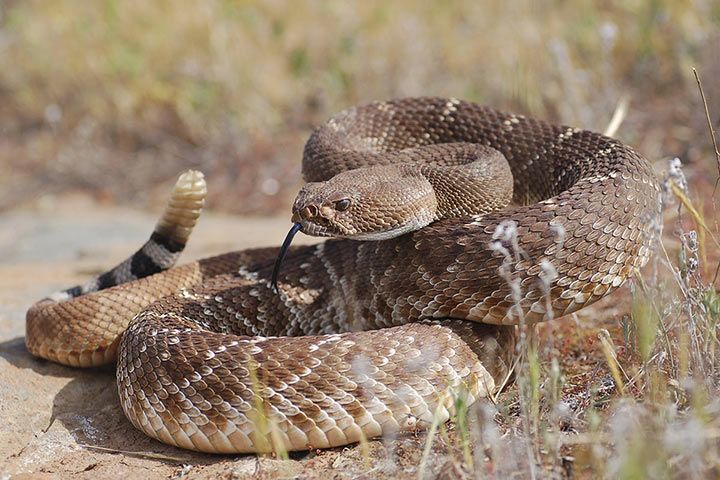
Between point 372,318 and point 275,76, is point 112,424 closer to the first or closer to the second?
point 372,318

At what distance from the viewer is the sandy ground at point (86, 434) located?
14.7 ft

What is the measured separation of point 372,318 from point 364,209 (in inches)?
30.3

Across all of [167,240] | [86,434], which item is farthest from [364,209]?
[86,434]

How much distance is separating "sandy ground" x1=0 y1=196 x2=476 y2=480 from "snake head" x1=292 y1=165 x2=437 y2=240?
1386 mm

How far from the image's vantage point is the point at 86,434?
5.29m

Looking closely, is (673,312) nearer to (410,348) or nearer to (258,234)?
(410,348)

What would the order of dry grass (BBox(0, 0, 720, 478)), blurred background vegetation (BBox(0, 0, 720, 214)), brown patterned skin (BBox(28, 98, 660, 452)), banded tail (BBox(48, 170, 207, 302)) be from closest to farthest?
1. brown patterned skin (BBox(28, 98, 660, 452))
2. banded tail (BBox(48, 170, 207, 302))
3. dry grass (BBox(0, 0, 720, 478))
4. blurred background vegetation (BBox(0, 0, 720, 214))

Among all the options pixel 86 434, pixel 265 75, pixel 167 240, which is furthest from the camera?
pixel 265 75

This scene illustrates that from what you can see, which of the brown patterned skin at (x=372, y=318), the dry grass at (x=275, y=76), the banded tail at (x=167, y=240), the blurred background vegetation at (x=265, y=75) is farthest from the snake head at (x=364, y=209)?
the blurred background vegetation at (x=265, y=75)

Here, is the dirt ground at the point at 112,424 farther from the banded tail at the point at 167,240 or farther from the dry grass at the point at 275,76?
the dry grass at the point at 275,76

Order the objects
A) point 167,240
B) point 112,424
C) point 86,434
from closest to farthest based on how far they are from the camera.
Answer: point 86,434 < point 112,424 < point 167,240

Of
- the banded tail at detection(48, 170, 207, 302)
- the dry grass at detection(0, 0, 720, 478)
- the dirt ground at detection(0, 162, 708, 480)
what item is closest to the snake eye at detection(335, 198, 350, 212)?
the banded tail at detection(48, 170, 207, 302)

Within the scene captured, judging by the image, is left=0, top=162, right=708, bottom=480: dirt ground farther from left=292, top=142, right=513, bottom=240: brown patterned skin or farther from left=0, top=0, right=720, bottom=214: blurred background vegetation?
left=0, top=0, right=720, bottom=214: blurred background vegetation

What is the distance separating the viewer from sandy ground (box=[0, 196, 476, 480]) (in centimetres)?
447
